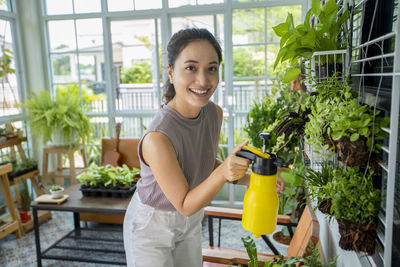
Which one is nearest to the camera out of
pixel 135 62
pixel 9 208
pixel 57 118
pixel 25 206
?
pixel 9 208

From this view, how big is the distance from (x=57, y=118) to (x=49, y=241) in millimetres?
1378

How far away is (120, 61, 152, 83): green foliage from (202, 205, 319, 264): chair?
227 cm

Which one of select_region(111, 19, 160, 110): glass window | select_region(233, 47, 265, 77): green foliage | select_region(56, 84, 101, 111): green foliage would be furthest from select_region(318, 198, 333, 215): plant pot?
select_region(56, 84, 101, 111): green foliage

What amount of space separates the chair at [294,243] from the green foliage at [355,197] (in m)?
0.71

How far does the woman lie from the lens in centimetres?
111

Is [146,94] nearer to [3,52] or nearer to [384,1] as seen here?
[3,52]

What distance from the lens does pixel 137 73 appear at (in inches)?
159

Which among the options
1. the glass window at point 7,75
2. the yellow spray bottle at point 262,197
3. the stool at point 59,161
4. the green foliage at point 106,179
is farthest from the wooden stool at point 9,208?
the yellow spray bottle at point 262,197

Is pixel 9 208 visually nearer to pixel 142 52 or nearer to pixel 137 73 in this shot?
pixel 137 73

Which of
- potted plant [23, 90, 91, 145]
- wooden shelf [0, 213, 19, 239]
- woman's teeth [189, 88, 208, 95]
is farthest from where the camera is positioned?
potted plant [23, 90, 91, 145]

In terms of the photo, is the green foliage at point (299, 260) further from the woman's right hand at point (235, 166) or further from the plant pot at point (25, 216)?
the plant pot at point (25, 216)

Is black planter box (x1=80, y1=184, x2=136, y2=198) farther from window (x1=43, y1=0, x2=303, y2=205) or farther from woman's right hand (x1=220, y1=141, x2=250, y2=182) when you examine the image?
woman's right hand (x1=220, y1=141, x2=250, y2=182)

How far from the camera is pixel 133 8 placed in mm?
3883

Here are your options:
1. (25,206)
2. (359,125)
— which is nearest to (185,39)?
(359,125)
